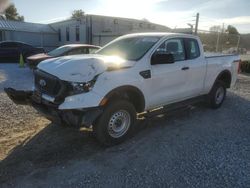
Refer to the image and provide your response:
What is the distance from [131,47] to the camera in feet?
17.1

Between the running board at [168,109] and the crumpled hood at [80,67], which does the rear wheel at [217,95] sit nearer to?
the running board at [168,109]

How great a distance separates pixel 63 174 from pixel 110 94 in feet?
4.62

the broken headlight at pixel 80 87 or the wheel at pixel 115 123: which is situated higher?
the broken headlight at pixel 80 87

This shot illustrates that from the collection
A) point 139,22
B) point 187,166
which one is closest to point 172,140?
point 187,166

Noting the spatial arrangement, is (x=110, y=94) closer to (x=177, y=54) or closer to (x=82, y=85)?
(x=82, y=85)

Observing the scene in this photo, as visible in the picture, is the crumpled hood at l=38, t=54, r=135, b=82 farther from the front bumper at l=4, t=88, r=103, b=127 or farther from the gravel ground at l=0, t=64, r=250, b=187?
the gravel ground at l=0, t=64, r=250, b=187

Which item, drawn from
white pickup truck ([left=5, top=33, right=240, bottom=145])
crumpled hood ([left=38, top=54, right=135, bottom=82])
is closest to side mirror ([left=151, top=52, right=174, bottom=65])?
white pickup truck ([left=5, top=33, right=240, bottom=145])

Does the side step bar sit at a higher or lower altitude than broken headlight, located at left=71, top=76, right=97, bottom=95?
lower

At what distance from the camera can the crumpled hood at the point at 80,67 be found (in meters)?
3.95

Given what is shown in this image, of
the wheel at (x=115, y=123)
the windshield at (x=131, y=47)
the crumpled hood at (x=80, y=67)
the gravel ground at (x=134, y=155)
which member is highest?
the windshield at (x=131, y=47)

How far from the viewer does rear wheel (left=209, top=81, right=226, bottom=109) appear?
6829 mm

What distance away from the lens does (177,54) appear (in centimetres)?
558

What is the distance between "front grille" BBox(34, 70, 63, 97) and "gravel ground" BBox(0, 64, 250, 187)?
3.29ft

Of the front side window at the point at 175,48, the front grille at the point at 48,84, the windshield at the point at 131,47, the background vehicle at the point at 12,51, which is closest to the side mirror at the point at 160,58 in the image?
the windshield at the point at 131,47
